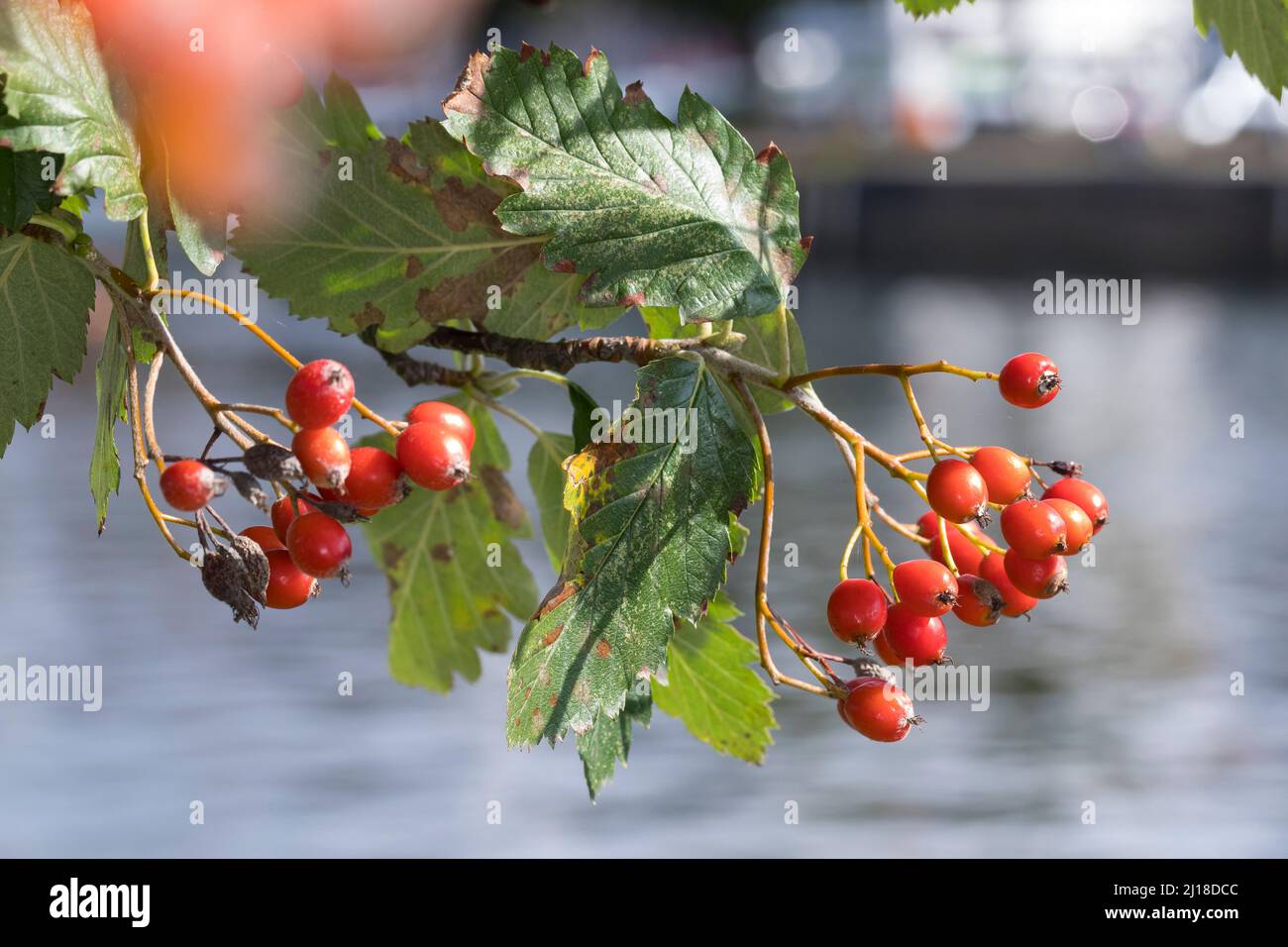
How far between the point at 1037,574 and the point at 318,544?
0.35 metres

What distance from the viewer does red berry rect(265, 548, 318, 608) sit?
77cm

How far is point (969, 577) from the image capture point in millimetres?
854

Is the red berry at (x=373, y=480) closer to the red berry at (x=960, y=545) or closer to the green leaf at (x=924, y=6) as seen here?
the red berry at (x=960, y=545)

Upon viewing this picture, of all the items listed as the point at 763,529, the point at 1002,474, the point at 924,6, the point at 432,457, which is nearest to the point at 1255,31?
the point at 924,6

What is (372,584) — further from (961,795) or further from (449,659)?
(449,659)

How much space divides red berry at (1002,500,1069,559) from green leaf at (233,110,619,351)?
28cm

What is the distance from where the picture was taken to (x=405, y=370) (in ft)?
3.18

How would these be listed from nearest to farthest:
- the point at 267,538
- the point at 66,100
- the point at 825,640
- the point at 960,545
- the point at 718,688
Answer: the point at 66,100, the point at 267,538, the point at 960,545, the point at 718,688, the point at 825,640

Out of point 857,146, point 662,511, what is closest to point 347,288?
point 662,511

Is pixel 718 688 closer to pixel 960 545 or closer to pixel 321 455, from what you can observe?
pixel 960 545

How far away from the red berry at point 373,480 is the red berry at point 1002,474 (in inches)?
11.1

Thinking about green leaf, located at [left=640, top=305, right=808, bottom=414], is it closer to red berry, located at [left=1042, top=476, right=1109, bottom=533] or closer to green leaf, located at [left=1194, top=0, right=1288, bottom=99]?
red berry, located at [left=1042, top=476, right=1109, bottom=533]

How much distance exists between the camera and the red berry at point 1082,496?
2.79 ft
